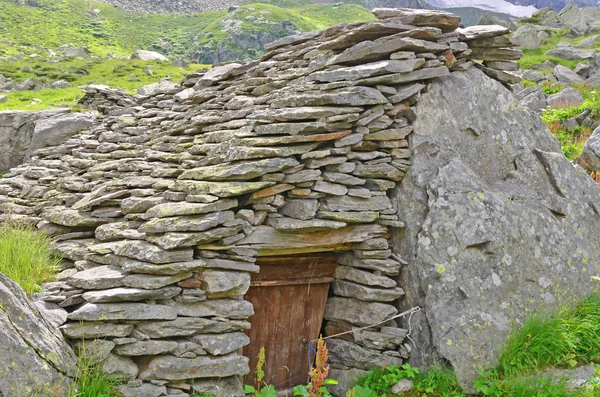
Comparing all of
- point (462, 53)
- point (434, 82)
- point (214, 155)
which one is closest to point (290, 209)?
point (214, 155)

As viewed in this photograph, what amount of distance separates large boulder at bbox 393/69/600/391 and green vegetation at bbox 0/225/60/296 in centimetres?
480

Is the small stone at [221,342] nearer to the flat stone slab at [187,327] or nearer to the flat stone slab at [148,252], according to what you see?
the flat stone slab at [187,327]

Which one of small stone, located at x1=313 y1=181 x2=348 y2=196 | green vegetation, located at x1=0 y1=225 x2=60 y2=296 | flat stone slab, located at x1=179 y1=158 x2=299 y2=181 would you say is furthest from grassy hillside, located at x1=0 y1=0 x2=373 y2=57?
small stone, located at x1=313 y1=181 x2=348 y2=196

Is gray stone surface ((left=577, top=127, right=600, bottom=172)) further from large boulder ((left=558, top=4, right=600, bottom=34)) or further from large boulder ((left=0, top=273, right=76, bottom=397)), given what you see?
large boulder ((left=558, top=4, right=600, bottom=34))

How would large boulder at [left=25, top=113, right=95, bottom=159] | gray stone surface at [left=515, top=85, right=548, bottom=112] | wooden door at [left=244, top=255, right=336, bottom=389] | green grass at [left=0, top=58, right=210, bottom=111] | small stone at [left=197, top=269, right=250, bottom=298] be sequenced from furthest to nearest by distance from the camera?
green grass at [left=0, top=58, right=210, bottom=111] → gray stone surface at [left=515, top=85, right=548, bottom=112] → large boulder at [left=25, top=113, right=95, bottom=159] → wooden door at [left=244, top=255, right=336, bottom=389] → small stone at [left=197, top=269, right=250, bottom=298]

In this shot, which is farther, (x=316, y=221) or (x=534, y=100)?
(x=534, y=100)

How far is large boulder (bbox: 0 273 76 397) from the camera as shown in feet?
15.4

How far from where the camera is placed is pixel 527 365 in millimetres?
6480

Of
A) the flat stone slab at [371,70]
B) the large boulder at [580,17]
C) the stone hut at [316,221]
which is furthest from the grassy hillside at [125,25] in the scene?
the flat stone slab at [371,70]

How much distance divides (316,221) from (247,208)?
3.08 ft

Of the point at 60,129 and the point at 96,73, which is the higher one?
the point at 60,129

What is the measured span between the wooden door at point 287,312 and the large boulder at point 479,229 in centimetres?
133

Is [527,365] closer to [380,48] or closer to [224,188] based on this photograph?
[224,188]

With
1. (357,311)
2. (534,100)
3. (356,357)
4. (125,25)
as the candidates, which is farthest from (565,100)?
(125,25)
